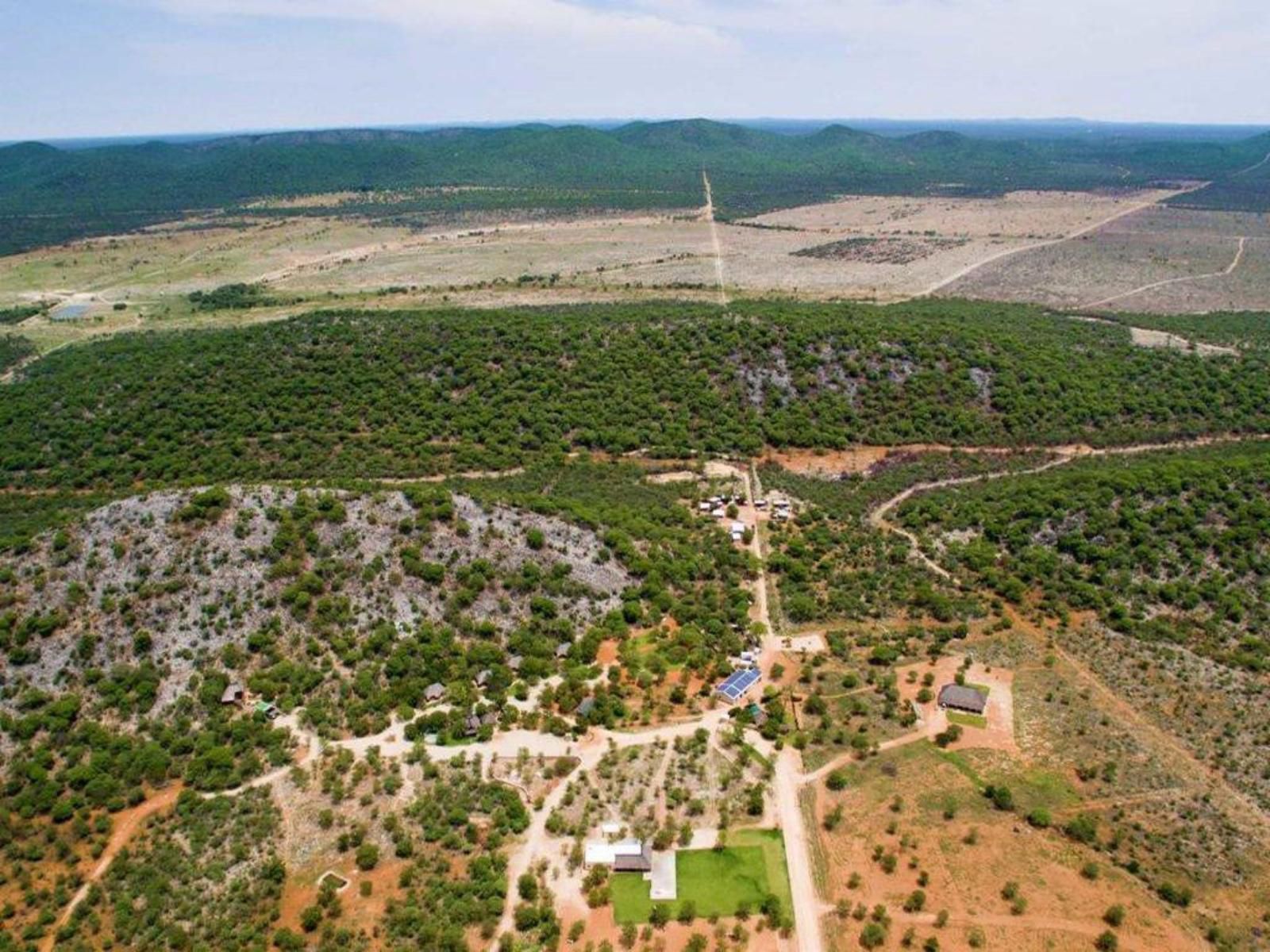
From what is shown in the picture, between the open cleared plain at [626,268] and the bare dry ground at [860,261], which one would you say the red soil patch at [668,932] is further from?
the bare dry ground at [860,261]

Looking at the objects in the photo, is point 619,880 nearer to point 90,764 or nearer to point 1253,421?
point 90,764

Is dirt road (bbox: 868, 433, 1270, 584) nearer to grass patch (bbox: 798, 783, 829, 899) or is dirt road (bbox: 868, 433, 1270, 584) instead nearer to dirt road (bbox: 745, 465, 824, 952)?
dirt road (bbox: 745, 465, 824, 952)

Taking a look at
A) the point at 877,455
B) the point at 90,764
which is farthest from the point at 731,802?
the point at 877,455

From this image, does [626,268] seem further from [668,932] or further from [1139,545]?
[668,932]

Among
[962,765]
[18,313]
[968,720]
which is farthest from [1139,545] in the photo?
[18,313]

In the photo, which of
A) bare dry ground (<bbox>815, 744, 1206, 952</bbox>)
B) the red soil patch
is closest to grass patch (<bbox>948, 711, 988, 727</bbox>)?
bare dry ground (<bbox>815, 744, 1206, 952</bbox>)
